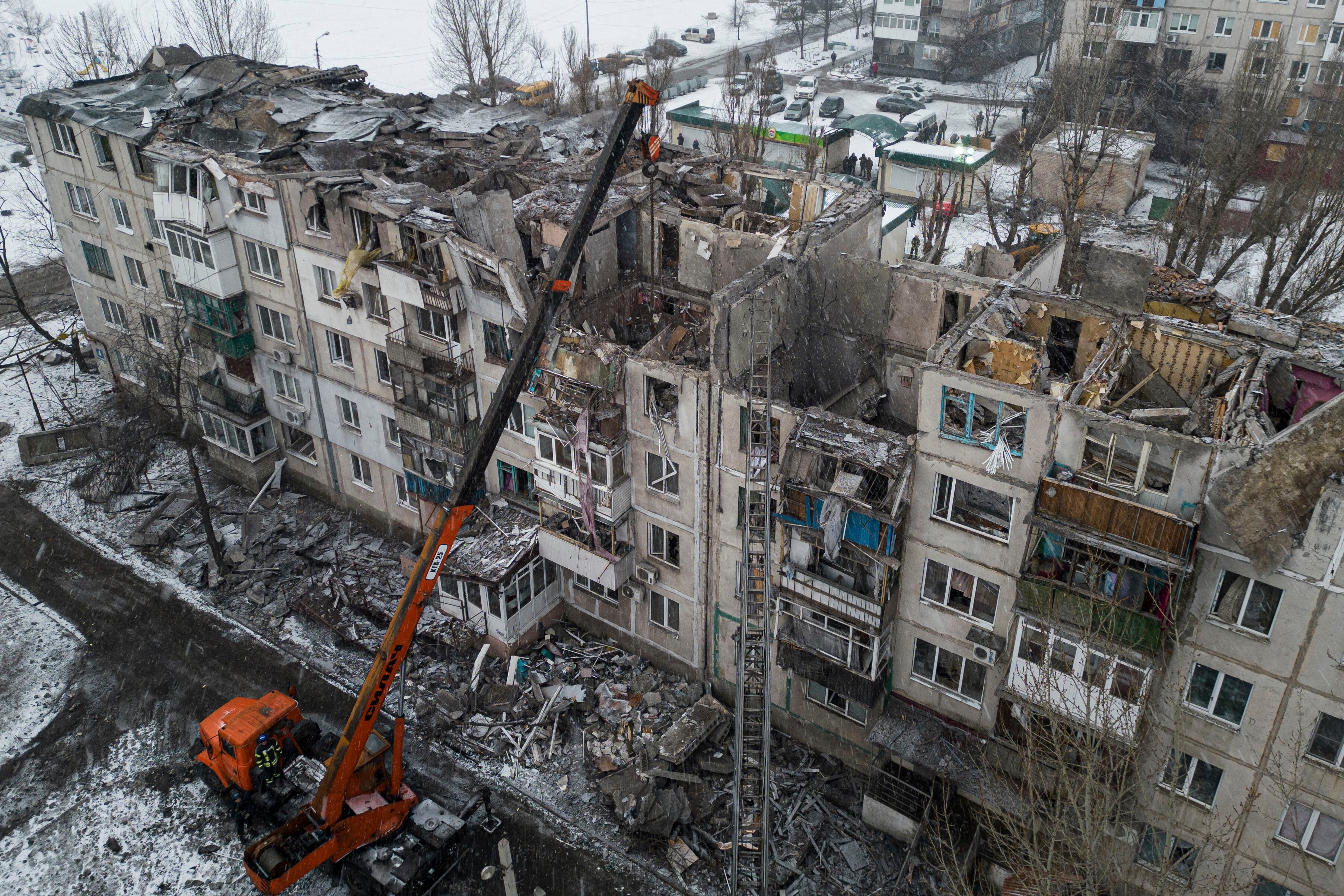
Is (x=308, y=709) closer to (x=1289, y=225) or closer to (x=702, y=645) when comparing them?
(x=702, y=645)

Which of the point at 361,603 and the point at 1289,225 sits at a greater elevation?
the point at 1289,225

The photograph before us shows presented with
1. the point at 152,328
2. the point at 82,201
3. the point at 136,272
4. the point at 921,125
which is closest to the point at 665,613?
the point at 152,328

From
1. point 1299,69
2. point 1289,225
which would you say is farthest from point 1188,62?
point 1289,225

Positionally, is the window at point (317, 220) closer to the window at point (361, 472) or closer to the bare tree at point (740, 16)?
the window at point (361, 472)

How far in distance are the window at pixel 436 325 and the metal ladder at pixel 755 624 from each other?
10721 millimetres

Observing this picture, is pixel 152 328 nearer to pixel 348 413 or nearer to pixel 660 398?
pixel 348 413

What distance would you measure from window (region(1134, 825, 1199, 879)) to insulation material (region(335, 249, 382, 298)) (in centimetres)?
2815

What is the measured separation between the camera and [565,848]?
89.9ft

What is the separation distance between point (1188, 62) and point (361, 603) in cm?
7814

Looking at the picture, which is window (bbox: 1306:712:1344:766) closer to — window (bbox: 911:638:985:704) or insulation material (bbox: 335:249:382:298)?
window (bbox: 911:638:985:704)

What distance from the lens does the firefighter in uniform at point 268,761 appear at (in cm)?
2667

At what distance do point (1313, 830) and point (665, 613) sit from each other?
18330 mm

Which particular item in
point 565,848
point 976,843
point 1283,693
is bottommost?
point 565,848

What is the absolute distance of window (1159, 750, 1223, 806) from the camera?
22.7 meters
